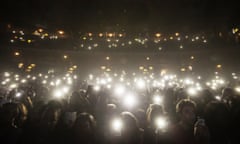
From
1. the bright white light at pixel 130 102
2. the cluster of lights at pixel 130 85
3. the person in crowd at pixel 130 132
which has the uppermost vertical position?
Answer: the cluster of lights at pixel 130 85

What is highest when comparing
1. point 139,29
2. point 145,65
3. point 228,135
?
point 139,29

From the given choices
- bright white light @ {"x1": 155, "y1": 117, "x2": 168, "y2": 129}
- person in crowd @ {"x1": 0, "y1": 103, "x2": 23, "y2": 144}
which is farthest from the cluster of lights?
person in crowd @ {"x1": 0, "y1": 103, "x2": 23, "y2": 144}

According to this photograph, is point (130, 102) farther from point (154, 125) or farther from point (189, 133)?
point (189, 133)

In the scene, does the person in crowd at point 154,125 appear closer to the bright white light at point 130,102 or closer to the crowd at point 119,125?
the crowd at point 119,125

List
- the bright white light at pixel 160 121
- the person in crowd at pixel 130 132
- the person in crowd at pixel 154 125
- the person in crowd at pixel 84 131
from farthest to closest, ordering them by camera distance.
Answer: the bright white light at pixel 160 121
the person in crowd at pixel 154 125
the person in crowd at pixel 84 131
the person in crowd at pixel 130 132

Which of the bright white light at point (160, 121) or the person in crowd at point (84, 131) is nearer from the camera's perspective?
the person in crowd at point (84, 131)

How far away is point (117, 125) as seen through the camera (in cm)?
607

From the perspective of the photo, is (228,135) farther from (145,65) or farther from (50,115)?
(145,65)

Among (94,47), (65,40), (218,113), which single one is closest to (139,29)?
(94,47)

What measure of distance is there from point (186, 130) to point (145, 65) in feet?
150

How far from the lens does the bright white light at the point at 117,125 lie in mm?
5926

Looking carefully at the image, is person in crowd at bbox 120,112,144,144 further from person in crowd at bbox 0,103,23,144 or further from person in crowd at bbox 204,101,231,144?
person in crowd at bbox 0,103,23,144

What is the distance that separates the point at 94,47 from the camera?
58.0m

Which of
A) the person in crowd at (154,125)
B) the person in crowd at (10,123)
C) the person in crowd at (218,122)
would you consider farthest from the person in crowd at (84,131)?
the person in crowd at (218,122)
